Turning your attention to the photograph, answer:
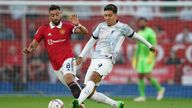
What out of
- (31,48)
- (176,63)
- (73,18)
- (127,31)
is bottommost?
(176,63)

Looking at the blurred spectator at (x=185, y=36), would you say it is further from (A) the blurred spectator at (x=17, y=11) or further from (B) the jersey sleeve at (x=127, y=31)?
(B) the jersey sleeve at (x=127, y=31)

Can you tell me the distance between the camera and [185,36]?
21859mm

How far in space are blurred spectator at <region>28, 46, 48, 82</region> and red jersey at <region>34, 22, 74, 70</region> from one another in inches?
305

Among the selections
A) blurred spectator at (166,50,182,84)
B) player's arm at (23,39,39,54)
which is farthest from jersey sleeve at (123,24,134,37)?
blurred spectator at (166,50,182,84)

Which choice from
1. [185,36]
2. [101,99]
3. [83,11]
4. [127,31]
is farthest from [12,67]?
[101,99]

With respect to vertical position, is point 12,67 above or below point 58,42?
below

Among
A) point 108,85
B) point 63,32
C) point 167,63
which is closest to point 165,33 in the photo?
point 167,63

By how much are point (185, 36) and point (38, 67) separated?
4.73 m

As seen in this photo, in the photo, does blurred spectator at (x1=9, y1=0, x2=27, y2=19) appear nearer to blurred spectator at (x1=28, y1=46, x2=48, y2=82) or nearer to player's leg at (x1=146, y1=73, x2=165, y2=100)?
blurred spectator at (x1=28, y1=46, x2=48, y2=82)

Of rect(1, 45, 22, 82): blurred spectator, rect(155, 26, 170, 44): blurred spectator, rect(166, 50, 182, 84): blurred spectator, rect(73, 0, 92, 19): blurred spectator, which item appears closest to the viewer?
rect(166, 50, 182, 84): blurred spectator

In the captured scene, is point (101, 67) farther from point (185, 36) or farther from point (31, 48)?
point (185, 36)

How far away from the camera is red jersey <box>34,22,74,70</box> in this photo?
14008 mm

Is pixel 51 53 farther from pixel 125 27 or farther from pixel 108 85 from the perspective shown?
pixel 108 85

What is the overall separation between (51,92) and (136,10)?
398cm
